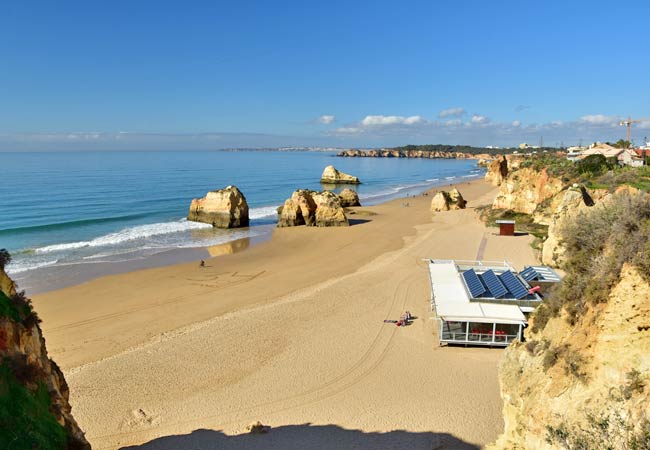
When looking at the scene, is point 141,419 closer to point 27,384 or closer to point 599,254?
point 27,384

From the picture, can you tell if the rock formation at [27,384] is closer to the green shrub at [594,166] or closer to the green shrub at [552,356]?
the green shrub at [552,356]

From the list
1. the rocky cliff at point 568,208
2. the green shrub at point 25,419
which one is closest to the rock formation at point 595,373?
the green shrub at point 25,419

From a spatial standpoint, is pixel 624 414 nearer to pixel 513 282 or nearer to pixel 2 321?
pixel 2 321

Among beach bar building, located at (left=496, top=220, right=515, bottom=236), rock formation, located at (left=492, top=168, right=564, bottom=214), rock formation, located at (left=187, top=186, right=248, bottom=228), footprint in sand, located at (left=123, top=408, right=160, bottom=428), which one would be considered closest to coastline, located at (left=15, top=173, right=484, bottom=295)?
rock formation, located at (left=187, top=186, right=248, bottom=228)

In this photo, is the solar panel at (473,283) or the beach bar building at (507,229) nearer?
the solar panel at (473,283)

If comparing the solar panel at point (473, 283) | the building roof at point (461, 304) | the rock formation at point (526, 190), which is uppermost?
the rock formation at point (526, 190)

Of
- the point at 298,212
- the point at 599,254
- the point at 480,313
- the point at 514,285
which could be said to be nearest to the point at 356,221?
the point at 298,212

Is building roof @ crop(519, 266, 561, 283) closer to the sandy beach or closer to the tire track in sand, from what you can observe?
the sandy beach

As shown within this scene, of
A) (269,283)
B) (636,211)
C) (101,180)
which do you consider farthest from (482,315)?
(101,180)
